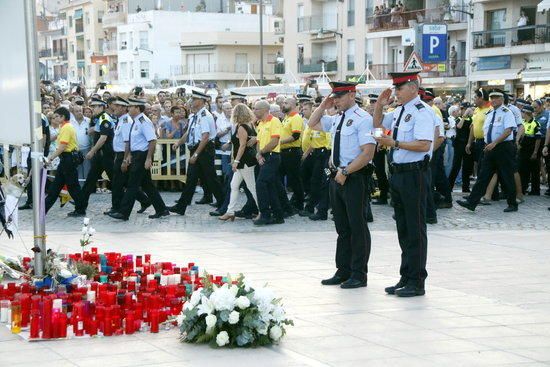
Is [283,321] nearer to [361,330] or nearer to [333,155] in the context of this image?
[361,330]

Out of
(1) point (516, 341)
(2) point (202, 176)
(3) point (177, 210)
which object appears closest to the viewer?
(1) point (516, 341)

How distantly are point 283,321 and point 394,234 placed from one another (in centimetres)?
675

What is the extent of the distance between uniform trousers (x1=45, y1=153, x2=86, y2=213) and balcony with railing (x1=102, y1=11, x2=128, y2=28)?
77639 mm

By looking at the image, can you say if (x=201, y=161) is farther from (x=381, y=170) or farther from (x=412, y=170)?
(x=412, y=170)

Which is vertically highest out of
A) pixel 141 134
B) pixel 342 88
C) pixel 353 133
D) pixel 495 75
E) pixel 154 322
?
pixel 495 75

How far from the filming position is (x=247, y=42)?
259 feet

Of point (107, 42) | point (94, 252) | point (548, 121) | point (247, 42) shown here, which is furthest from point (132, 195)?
point (107, 42)

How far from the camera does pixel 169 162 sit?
20109 mm

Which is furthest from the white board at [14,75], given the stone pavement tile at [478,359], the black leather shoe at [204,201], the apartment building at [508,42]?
the apartment building at [508,42]

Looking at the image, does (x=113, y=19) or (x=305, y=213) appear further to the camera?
(x=113, y=19)

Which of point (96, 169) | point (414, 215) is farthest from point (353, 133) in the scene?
point (96, 169)

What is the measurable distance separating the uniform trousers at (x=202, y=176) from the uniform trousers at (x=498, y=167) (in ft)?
14.0

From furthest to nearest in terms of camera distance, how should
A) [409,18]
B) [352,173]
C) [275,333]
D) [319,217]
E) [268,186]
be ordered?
[409,18]
[319,217]
[268,186]
[352,173]
[275,333]

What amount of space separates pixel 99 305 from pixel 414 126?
3.38 m
